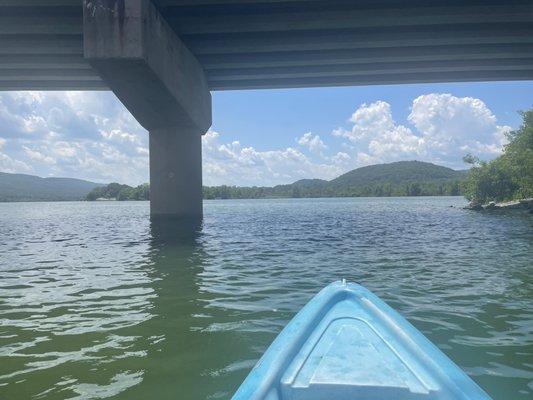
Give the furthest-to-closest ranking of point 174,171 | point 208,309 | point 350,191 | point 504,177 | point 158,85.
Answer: point 350,191
point 504,177
point 174,171
point 158,85
point 208,309

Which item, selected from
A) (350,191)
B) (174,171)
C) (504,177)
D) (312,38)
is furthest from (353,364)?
(350,191)

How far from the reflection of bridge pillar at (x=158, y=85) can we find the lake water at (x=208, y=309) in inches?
308

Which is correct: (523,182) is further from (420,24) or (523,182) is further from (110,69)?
(110,69)

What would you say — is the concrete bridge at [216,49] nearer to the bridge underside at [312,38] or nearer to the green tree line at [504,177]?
the bridge underside at [312,38]

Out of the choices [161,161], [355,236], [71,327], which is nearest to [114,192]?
[161,161]

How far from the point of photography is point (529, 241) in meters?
15.9

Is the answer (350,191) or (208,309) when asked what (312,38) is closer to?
(208,309)

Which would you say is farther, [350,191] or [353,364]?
[350,191]

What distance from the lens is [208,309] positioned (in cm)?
704

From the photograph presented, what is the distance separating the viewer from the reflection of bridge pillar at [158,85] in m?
16.2

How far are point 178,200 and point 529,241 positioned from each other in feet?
62.0

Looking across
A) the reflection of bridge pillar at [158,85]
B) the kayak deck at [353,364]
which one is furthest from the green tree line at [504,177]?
the kayak deck at [353,364]

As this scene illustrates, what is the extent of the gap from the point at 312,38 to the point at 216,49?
5102mm

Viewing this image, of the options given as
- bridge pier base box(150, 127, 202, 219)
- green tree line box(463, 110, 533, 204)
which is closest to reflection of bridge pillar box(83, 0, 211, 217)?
bridge pier base box(150, 127, 202, 219)
